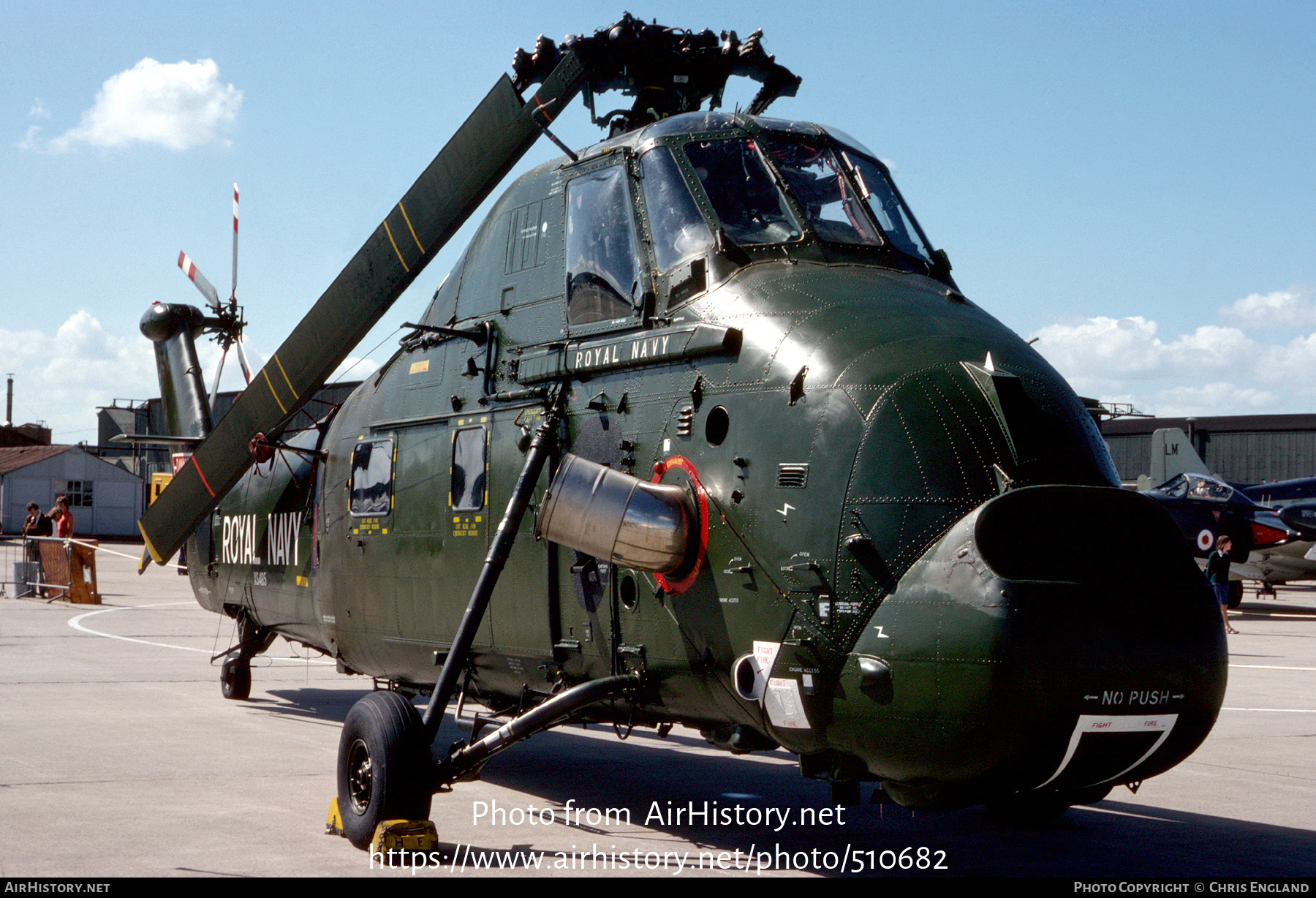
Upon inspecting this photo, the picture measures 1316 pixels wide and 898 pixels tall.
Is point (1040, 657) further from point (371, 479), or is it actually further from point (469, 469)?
point (371, 479)

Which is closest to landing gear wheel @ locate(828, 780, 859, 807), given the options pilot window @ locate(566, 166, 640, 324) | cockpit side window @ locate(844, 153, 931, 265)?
pilot window @ locate(566, 166, 640, 324)

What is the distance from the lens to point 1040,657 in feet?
17.7

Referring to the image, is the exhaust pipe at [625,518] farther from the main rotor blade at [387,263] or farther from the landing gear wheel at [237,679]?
the landing gear wheel at [237,679]

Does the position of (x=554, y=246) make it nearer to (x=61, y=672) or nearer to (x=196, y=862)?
(x=196, y=862)

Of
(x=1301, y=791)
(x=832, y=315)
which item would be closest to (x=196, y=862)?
(x=832, y=315)

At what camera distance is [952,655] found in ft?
18.1

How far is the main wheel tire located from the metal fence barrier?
2171 centimetres

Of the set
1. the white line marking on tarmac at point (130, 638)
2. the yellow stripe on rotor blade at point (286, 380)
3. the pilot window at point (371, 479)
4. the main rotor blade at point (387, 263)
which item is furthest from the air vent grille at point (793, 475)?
the white line marking on tarmac at point (130, 638)

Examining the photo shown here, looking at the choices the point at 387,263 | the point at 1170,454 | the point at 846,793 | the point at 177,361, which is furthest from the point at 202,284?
the point at 1170,454

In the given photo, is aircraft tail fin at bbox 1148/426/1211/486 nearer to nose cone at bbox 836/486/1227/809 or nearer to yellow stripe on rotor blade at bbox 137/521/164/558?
yellow stripe on rotor blade at bbox 137/521/164/558

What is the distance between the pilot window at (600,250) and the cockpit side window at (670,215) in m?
0.17

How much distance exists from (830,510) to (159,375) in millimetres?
12563

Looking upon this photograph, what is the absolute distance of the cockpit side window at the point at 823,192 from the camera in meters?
7.35

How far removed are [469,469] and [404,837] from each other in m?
2.65
